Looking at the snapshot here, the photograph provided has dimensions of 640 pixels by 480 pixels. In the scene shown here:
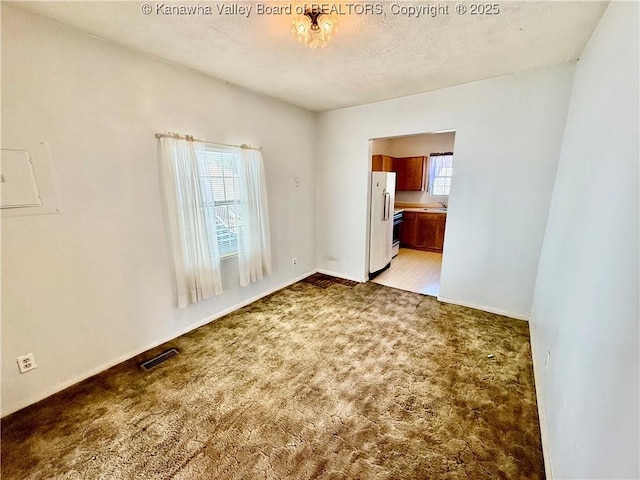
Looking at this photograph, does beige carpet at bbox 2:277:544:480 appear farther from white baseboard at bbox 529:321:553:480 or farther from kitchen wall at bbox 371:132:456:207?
kitchen wall at bbox 371:132:456:207

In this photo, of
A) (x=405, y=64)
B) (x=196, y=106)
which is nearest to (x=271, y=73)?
(x=196, y=106)

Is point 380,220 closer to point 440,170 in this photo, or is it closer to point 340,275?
point 340,275

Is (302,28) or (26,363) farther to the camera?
(26,363)

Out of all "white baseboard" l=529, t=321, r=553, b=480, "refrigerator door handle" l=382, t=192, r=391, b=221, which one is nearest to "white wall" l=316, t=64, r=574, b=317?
"refrigerator door handle" l=382, t=192, r=391, b=221

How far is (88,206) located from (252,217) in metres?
1.51

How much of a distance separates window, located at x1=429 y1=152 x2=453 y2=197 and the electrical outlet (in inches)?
257

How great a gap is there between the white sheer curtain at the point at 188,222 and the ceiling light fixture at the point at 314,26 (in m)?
1.43

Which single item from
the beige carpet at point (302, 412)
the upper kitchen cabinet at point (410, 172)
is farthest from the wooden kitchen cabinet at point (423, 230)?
the beige carpet at point (302, 412)

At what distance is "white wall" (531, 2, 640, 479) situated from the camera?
848mm

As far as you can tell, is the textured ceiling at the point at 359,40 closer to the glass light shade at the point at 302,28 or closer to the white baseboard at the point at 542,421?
the glass light shade at the point at 302,28

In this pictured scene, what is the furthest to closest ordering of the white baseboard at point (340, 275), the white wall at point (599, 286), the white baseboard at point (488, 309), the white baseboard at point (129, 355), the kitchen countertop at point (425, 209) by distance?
the kitchen countertop at point (425, 209) → the white baseboard at point (340, 275) → the white baseboard at point (488, 309) → the white baseboard at point (129, 355) → the white wall at point (599, 286)

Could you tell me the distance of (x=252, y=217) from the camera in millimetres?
3182

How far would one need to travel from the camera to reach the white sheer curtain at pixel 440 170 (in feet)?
19.1

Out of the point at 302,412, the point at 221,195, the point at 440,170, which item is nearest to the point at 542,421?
the point at 302,412
